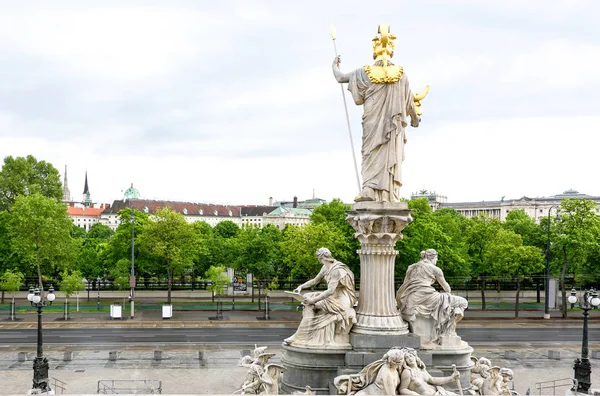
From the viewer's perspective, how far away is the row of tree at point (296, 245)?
129ft

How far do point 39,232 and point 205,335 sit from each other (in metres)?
19.8

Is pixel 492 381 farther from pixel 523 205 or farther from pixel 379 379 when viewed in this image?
pixel 523 205

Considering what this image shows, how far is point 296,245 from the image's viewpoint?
4188 centimetres

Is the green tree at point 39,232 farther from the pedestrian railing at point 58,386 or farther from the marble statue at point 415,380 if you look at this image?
the marble statue at point 415,380

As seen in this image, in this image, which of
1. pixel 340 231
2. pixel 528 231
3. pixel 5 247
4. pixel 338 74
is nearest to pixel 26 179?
pixel 5 247

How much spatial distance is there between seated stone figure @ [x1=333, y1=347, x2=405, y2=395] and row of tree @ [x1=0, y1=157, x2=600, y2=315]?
2451 cm

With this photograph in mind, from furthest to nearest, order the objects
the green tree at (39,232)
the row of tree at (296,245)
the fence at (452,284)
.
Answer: the fence at (452,284) → the green tree at (39,232) → the row of tree at (296,245)

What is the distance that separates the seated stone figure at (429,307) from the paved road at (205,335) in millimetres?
14980

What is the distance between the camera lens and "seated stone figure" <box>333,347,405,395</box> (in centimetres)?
1047

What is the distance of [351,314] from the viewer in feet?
45.0

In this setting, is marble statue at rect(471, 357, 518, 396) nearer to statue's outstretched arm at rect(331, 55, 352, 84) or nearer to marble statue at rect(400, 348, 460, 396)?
marble statue at rect(400, 348, 460, 396)

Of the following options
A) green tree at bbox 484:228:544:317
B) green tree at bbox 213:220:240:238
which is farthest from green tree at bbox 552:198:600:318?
green tree at bbox 213:220:240:238

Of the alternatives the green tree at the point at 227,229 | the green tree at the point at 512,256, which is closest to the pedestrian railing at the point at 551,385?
the green tree at the point at 512,256

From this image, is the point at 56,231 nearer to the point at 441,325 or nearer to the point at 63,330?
the point at 63,330
